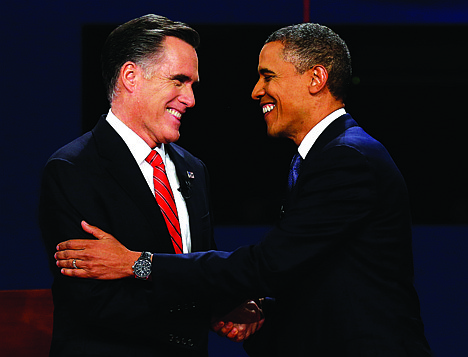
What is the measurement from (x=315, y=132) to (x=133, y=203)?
65 centimetres

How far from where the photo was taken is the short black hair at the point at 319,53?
2.03 metres

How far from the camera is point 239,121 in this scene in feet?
9.43

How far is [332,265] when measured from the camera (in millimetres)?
1759

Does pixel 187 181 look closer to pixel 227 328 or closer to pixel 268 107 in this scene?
pixel 268 107

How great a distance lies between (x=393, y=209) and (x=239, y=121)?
124 centimetres

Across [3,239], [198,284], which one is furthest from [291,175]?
[3,239]

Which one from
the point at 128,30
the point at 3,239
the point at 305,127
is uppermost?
the point at 128,30

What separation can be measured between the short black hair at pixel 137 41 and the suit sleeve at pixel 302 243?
0.69m

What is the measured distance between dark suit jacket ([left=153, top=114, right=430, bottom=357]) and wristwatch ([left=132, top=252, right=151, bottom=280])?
2 centimetres

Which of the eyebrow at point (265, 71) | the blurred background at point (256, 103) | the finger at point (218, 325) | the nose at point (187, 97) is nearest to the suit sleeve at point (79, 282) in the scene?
the finger at point (218, 325)

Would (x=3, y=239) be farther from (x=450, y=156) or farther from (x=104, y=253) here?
(x=450, y=156)

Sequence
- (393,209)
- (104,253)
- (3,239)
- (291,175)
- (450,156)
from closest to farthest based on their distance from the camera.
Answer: (104,253) < (393,209) < (291,175) < (3,239) < (450,156)

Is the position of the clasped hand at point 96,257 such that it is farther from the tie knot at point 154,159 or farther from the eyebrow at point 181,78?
the eyebrow at point 181,78

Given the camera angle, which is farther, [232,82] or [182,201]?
[232,82]
